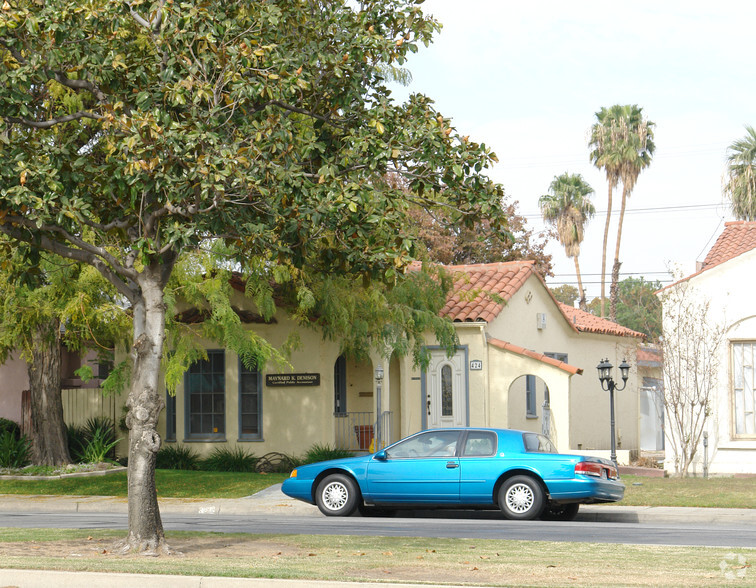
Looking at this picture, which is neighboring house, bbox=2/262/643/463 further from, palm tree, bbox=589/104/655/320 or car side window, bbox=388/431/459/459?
palm tree, bbox=589/104/655/320

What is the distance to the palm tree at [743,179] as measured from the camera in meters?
40.1

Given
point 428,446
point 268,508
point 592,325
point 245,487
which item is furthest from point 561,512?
point 592,325

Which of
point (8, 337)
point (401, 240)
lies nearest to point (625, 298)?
point (8, 337)

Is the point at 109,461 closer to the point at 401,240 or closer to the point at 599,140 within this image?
the point at 401,240

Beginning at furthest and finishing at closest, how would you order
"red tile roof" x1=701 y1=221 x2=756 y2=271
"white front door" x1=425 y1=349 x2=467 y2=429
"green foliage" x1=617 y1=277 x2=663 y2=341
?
"green foliage" x1=617 y1=277 x2=663 y2=341, "white front door" x1=425 y1=349 x2=467 y2=429, "red tile roof" x1=701 y1=221 x2=756 y2=271

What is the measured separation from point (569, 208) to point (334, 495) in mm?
36728

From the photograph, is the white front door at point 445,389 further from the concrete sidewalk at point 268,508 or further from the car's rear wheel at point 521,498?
the car's rear wheel at point 521,498

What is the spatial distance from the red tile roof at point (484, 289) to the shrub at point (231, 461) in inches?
235

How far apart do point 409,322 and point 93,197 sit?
11.1m

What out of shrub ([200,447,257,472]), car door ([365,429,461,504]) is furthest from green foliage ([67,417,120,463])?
car door ([365,429,461,504])

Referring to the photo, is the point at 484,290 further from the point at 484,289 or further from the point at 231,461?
the point at 231,461

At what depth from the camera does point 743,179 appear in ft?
132

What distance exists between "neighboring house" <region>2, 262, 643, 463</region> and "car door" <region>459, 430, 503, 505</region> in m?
7.83

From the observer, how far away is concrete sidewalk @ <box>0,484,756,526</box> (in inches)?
646
